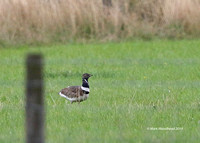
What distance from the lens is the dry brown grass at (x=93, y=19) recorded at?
1811 cm

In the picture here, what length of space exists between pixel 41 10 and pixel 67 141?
13.0 m

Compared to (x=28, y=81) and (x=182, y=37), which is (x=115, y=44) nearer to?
(x=182, y=37)

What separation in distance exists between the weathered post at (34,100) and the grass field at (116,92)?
2.03 m

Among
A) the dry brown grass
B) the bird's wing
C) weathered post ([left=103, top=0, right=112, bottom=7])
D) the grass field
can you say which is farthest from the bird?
weathered post ([left=103, top=0, right=112, bottom=7])

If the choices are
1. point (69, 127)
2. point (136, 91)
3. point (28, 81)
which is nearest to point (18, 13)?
point (136, 91)

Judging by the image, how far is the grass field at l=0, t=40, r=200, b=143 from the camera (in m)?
6.61

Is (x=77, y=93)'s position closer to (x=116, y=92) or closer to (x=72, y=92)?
(x=72, y=92)

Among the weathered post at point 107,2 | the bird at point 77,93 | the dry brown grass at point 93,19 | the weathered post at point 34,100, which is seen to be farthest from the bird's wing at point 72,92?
the weathered post at point 107,2

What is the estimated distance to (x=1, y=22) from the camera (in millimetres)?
17906

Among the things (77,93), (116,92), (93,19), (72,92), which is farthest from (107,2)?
(77,93)

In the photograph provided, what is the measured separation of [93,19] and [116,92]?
8.82 metres

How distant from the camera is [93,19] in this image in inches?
738

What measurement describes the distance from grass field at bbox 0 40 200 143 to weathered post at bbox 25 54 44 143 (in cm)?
203

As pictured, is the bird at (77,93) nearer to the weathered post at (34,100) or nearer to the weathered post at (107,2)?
the weathered post at (34,100)
